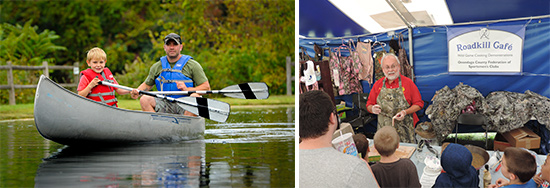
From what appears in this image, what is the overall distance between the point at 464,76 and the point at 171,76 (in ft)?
13.2

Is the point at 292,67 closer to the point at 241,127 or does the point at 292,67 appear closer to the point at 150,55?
the point at 150,55

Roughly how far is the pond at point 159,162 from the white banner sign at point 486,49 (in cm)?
141

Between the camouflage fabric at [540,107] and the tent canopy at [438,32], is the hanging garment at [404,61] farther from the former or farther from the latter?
the camouflage fabric at [540,107]

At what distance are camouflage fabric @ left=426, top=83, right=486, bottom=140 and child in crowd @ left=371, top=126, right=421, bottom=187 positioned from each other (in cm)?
29

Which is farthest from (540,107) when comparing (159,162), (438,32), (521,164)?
(159,162)

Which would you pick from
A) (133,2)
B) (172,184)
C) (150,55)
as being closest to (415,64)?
(172,184)

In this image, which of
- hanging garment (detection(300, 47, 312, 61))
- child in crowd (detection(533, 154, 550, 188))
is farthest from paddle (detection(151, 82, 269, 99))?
child in crowd (detection(533, 154, 550, 188))

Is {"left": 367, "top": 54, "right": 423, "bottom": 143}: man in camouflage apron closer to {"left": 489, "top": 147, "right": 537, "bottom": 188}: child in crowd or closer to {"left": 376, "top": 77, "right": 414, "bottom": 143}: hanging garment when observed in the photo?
{"left": 376, "top": 77, "right": 414, "bottom": 143}: hanging garment

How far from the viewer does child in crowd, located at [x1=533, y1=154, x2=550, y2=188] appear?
3.61 meters

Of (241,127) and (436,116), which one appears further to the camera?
(241,127)

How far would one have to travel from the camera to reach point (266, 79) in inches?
644

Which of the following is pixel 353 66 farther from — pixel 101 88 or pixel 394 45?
pixel 101 88

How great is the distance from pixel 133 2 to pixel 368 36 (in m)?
18.3

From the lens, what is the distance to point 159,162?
5535 mm
